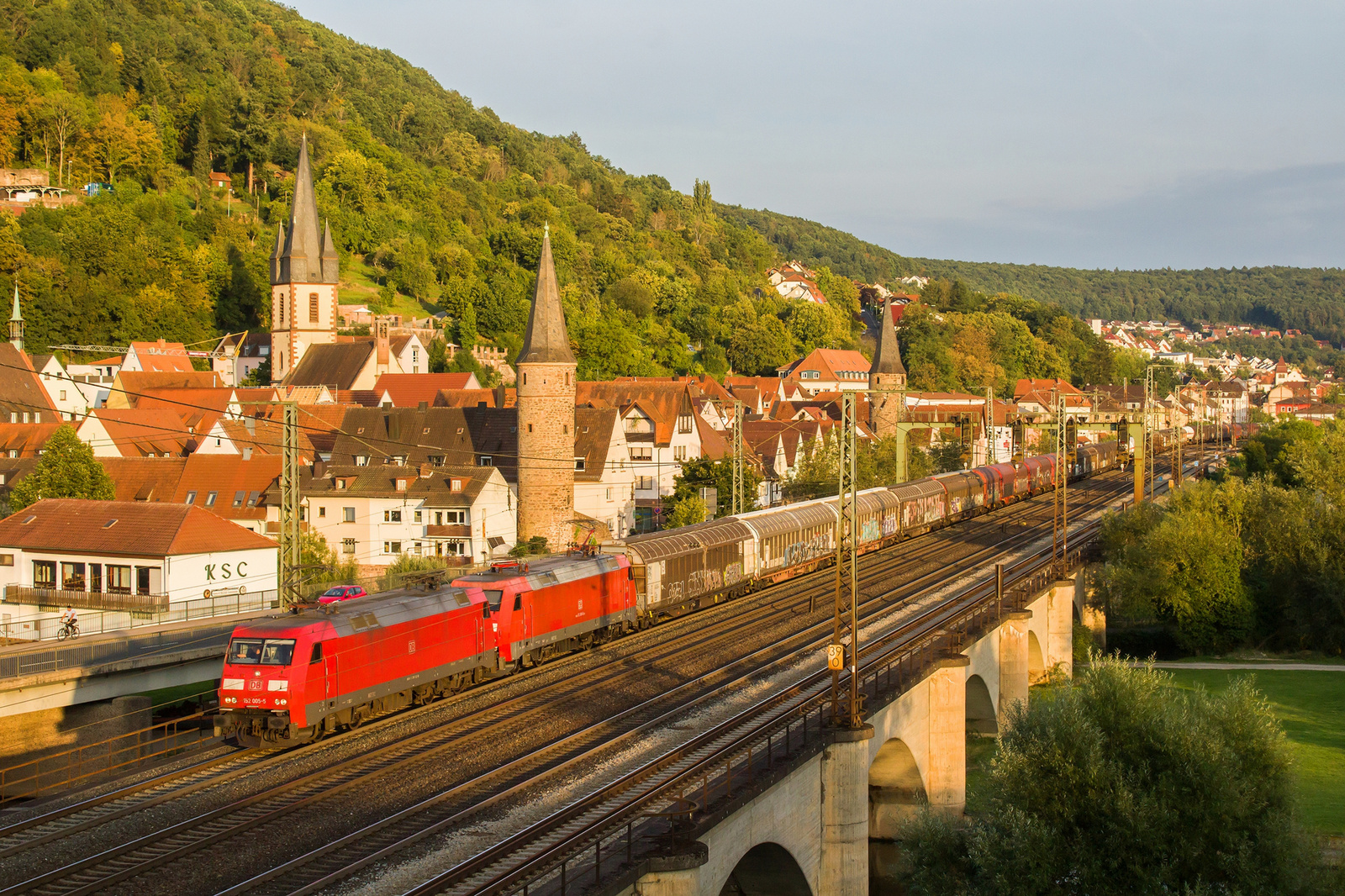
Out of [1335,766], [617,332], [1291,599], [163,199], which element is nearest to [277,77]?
[163,199]

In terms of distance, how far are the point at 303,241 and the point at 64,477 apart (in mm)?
54606

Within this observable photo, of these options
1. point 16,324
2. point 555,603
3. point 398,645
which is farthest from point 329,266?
point 398,645

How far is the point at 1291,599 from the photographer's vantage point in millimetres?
54688

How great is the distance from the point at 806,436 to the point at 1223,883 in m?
64.6

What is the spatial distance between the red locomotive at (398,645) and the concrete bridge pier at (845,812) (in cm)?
937

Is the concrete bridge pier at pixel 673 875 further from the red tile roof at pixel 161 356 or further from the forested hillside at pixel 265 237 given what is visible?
the forested hillside at pixel 265 237

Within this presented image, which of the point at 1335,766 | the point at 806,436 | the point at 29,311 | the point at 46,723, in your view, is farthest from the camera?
the point at 29,311

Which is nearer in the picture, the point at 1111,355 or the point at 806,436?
the point at 806,436

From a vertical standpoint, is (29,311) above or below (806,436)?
above

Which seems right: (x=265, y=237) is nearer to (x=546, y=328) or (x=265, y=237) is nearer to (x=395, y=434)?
(x=395, y=434)

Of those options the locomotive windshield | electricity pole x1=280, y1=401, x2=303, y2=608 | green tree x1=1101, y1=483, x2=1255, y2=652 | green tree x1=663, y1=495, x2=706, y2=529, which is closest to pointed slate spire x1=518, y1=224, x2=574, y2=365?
green tree x1=663, y1=495, x2=706, y2=529

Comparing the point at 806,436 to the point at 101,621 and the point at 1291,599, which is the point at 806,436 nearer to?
the point at 1291,599

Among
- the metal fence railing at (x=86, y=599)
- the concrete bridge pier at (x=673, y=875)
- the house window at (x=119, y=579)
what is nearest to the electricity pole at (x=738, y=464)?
the metal fence railing at (x=86, y=599)

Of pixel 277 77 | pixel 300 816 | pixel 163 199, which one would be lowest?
pixel 300 816
